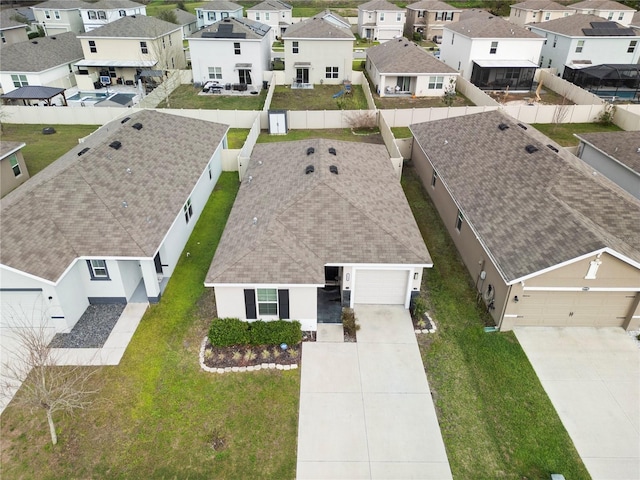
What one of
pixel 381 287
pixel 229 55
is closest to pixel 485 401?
pixel 381 287

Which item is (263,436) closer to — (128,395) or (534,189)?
(128,395)

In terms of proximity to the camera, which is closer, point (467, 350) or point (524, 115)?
point (467, 350)

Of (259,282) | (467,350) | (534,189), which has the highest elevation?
(534,189)

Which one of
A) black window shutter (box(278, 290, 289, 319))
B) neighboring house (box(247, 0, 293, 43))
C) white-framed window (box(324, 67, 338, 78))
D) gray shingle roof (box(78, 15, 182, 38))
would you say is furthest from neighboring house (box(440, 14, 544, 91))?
black window shutter (box(278, 290, 289, 319))

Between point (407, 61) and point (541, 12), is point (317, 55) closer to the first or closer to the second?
point (407, 61)

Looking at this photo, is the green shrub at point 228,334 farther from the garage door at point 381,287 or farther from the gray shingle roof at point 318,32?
the gray shingle roof at point 318,32

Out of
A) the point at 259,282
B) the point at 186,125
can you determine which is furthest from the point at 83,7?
the point at 259,282
